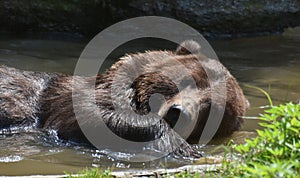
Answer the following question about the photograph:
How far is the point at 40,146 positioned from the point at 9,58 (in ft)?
10.2

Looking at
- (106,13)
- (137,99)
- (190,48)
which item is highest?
(106,13)

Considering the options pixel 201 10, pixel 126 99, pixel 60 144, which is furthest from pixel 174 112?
pixel 201 10

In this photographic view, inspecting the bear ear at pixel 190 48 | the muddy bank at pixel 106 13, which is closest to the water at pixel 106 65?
the muddy bank at pixel 106 13

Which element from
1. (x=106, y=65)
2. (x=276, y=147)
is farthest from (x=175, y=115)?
(x=106, y=65)

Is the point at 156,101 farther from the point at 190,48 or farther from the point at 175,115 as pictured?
the point at 190,48

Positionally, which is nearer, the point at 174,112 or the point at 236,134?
the point at 174,112

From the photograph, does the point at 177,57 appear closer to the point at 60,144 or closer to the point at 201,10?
the point at 60,144

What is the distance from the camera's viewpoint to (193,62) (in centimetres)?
645

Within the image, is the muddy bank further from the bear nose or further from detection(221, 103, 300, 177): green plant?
detection(221, 103, 300, 177): green plant

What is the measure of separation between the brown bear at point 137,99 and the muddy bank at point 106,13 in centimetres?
415

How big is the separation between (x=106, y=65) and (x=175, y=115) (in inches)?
121

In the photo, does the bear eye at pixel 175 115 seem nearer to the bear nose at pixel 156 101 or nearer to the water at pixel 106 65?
the bear nose at pixel 156 101

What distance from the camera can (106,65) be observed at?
8.95m

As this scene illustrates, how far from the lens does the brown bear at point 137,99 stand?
6.03 meters
